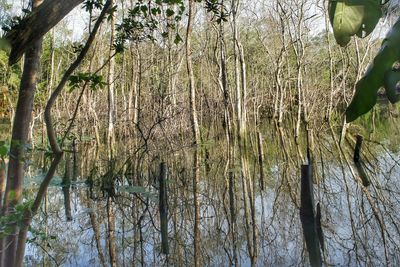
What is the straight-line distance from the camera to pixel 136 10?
3465 mm

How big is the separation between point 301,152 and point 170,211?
25.8 feet

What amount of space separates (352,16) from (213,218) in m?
7.13

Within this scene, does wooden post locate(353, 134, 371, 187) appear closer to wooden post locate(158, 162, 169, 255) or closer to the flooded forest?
the flooded forest

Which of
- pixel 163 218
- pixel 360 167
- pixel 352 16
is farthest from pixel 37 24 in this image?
pixel 360 167

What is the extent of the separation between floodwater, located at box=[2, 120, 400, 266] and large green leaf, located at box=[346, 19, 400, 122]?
3.37 meters

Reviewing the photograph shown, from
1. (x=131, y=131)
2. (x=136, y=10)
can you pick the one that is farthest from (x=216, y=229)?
(x=131, y=131)

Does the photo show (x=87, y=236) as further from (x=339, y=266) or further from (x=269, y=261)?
(x=339, y=266)

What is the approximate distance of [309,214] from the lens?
3.95 m

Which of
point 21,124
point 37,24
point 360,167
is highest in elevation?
point 360,167

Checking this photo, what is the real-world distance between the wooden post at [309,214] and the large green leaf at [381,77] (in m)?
2.71

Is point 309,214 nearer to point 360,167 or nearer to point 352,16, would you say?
point 352,16

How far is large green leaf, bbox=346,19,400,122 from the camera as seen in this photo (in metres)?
0.43

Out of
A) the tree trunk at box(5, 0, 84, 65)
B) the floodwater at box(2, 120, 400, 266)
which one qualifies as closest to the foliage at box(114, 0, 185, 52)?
the floodwater at box(2, 120, 400, 266)

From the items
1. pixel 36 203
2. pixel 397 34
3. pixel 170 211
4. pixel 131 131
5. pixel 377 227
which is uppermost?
pixel 131 131
